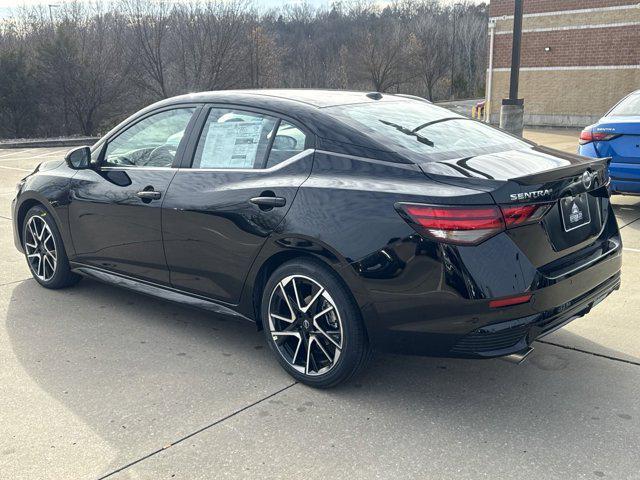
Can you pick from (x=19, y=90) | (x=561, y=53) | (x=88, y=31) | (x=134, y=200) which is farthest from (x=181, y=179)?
(x=88, y=31)

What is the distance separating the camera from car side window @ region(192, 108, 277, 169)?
3926 mm

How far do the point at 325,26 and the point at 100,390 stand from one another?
79228 millimetres

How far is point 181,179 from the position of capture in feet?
13.8

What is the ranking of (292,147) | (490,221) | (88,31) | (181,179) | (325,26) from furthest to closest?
(325,26) → (88,31) → (181,179) → (292,147) → (490,221)

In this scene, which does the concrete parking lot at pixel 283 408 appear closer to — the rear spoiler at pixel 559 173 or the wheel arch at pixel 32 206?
the wheel arch at pixel 32 206

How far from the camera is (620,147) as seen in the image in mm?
7320

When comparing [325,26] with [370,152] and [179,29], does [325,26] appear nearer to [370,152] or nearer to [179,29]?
[179,29]

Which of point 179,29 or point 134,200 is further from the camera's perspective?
point 179,29

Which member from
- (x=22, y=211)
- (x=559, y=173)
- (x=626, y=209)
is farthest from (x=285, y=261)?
(x=626, y=209)

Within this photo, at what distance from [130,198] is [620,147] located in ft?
17.8

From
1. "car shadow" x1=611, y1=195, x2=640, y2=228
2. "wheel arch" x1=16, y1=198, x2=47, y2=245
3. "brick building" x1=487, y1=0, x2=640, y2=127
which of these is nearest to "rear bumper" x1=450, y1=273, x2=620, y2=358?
"wheel arch" x1=16, y1=198, x2=47, y2=245

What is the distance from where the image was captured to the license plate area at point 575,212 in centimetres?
337

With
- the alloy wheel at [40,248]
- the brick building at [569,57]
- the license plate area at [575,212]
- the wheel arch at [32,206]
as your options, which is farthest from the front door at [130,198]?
the brick building at [569,57]

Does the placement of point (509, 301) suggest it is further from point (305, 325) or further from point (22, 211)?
point (22, 211)
